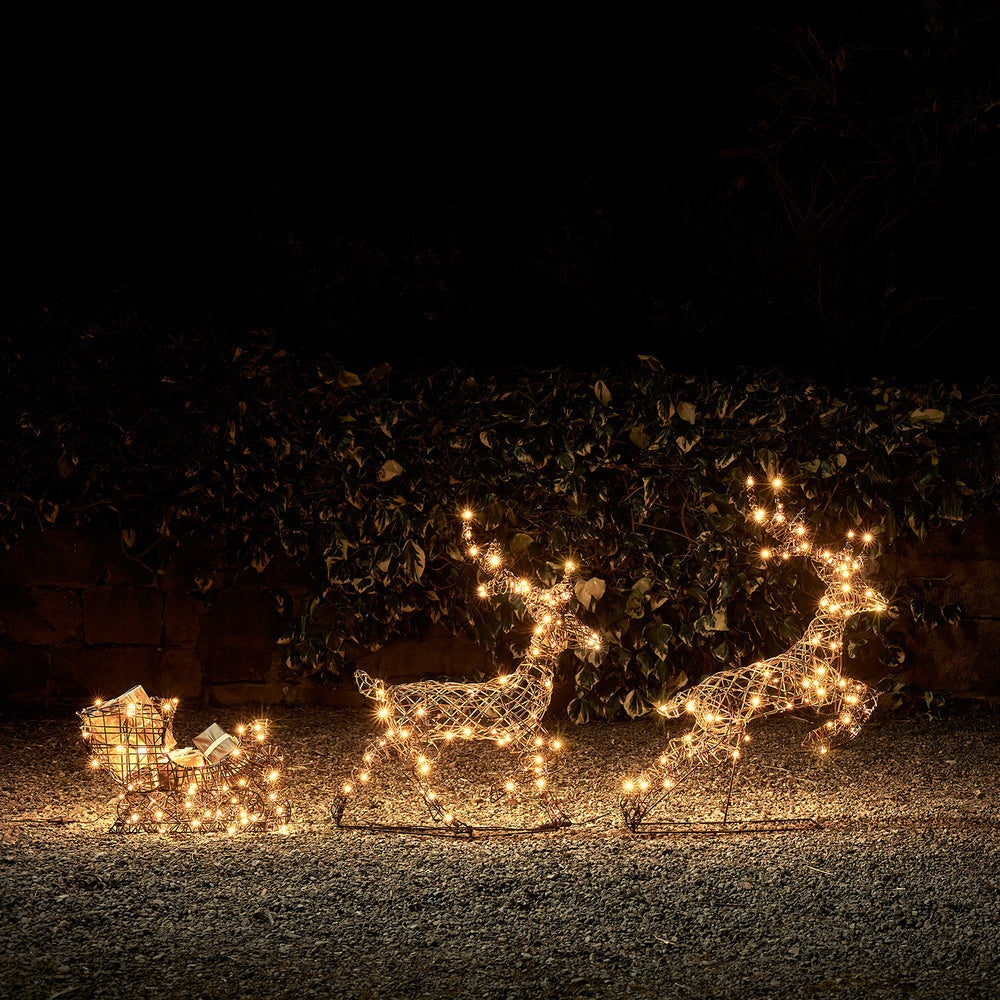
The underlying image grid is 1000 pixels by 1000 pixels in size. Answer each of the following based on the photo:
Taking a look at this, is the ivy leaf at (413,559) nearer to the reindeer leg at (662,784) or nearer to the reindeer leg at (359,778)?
the reindeer leg at (359,778)

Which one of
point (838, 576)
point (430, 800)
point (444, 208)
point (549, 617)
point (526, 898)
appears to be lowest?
point (526, 898)

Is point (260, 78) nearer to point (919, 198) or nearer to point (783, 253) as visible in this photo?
point (783, 253)

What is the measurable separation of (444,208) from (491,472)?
20.9ft

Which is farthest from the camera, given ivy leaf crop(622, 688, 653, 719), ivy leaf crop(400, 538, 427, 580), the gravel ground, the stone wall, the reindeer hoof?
the stone wall

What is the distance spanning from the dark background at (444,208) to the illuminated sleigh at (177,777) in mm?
6292

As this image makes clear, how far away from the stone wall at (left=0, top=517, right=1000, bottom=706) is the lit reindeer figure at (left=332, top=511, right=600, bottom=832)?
1524 mm

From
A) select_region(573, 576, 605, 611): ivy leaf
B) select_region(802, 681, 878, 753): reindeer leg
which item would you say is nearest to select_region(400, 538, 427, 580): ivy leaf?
select_region(573, 576, 605, 611): ivy leaf

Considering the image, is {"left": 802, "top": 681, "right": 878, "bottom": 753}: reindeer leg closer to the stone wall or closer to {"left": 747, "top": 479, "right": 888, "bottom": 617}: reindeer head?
{"left": 747, "top": 479, "right": 888, "bottom": 617}: reindeer head

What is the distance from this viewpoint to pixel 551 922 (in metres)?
3.00

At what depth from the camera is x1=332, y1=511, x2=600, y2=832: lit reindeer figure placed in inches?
150

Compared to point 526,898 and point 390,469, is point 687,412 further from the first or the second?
point 526,898

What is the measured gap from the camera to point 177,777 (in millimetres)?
3855

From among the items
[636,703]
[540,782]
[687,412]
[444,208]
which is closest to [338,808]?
[540,782]

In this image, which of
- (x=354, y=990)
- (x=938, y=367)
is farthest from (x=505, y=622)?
(x=938, y=367)
